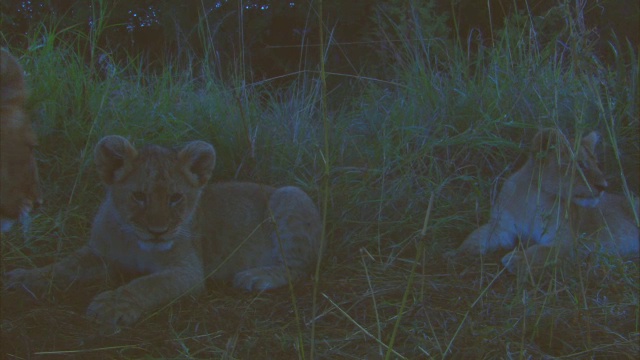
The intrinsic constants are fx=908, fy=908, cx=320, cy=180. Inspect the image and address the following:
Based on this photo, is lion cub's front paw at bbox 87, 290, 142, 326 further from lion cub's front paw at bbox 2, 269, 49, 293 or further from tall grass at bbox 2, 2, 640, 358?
lion cub's front paw at bbox 2, 269, 49, 293

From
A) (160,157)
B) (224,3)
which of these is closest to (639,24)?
(224,3)

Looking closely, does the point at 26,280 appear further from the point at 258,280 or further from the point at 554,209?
the point at 554,209

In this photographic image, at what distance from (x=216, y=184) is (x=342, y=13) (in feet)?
9.39

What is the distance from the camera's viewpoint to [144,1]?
6.52 m

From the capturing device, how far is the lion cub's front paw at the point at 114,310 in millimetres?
3465

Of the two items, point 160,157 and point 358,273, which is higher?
point 160,157

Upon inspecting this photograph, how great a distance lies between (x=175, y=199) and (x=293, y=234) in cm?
70

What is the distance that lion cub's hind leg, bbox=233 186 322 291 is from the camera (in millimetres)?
4273

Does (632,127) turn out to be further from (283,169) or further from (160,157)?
(160,157)

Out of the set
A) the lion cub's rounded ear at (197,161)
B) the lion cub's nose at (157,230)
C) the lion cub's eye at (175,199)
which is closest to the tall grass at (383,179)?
the lion cub's nose at (157,230)

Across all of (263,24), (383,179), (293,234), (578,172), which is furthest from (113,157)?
A: (263,24)

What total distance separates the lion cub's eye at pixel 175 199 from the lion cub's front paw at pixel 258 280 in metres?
0.47

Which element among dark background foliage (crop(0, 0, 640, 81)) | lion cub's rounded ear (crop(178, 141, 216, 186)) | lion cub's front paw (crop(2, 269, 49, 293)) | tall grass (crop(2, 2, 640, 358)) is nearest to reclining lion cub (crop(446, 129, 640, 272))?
tall grass (crop(2, 2, 640, 358))

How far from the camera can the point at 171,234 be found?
3910mm
